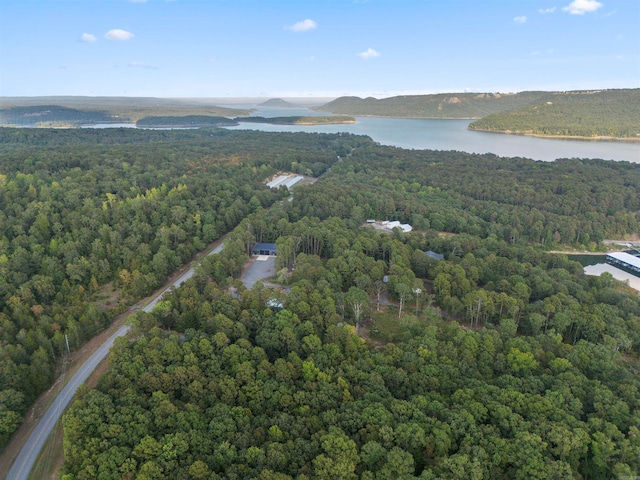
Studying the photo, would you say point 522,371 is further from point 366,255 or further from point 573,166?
point 573,166

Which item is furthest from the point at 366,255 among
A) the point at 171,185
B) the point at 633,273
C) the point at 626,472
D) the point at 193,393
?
the point at 171,185

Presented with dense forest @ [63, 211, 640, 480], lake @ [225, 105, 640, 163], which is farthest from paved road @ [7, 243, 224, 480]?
lake @ [225, 105, 640, 163]

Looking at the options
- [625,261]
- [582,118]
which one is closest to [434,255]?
[625,261]

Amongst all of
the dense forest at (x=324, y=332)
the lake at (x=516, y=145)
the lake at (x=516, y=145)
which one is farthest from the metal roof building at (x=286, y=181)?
the lake at (x=516, y=145)

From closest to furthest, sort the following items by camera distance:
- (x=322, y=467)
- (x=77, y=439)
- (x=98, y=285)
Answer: (x=322, y=467)
(x=77, y=439)
(x=98, y=285)

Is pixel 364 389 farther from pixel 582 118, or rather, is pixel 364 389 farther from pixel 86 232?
pixel 582 118

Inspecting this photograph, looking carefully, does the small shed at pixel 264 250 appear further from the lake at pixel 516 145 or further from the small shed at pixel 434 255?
the lake at pixel 516 145
